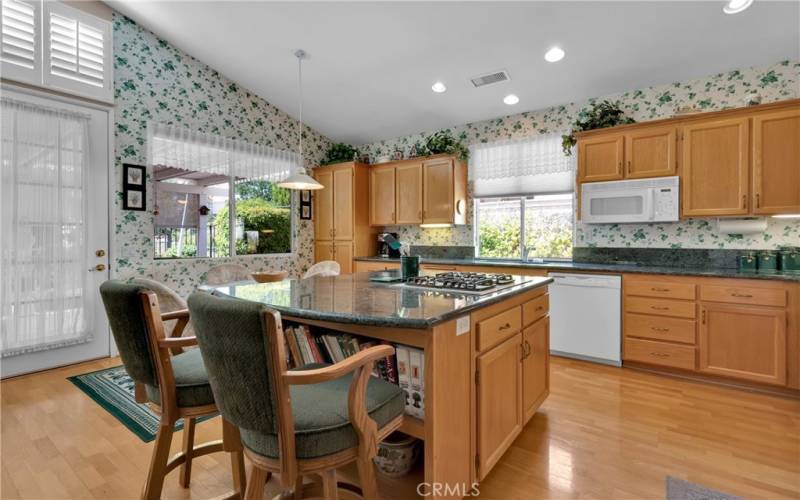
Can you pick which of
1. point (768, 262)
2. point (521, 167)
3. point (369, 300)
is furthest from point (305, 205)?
point (768, 262)

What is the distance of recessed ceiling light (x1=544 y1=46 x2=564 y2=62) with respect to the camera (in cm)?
336

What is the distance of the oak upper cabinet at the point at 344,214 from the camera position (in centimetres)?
540

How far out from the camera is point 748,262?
3.32 meters

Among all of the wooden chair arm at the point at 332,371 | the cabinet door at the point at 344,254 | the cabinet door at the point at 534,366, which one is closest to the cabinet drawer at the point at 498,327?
the cabinet door at the point at 534,366

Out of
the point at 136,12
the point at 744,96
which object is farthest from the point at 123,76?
the point at 744,96

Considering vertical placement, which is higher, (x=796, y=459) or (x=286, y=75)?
(x=286, y=75)

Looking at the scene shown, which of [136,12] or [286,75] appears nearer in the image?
[136,12]

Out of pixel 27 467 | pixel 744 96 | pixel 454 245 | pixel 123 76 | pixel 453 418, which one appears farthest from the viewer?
pixel 454 245

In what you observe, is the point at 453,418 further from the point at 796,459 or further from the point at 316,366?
the point at 796,459

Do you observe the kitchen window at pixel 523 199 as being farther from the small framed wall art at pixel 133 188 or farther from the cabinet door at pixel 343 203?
the small framed wall art at pixel 133 188

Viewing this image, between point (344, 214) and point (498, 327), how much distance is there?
13.0ft

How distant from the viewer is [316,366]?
1.57 m

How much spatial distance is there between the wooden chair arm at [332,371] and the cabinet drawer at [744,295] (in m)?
3.13

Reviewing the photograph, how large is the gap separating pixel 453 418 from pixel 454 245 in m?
3.75
